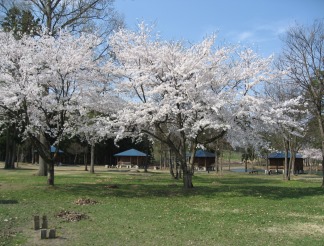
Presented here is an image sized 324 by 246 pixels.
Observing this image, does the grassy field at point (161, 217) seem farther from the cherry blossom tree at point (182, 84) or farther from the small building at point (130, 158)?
the small building at point (130, 158)

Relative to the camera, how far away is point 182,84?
16266 millimetres

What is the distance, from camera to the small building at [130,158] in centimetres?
5447

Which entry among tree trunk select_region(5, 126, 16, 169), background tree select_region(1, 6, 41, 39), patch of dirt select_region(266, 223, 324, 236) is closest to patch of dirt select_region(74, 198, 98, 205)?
patch of dirt select_region(266, 223, 324, 236)

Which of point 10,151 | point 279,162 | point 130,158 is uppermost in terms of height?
point 10,151

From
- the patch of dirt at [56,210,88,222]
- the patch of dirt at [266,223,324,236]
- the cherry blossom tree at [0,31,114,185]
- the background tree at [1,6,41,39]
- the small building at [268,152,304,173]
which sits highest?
the background tree at [1,6,41,39]

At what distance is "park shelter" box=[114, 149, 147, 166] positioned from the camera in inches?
2151

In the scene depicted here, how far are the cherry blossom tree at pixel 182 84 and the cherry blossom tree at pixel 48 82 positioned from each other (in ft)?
5.28

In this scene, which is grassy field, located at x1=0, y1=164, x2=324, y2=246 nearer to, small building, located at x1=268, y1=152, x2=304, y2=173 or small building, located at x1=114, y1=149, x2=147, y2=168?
small building, located at x1=114, y1=149, x2=147, y2=168

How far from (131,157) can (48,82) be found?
4157cm

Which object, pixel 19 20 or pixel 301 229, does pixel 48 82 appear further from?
pixel 301 229

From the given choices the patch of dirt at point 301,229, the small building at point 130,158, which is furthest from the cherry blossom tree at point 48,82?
the small building at point 130,158

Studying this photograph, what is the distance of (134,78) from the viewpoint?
1711cm

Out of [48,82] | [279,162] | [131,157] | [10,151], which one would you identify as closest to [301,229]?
[48,82]

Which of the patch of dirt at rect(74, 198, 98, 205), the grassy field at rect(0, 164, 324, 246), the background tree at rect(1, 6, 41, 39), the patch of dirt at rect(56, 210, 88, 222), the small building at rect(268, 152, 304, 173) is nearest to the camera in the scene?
the grassy field at rect(0, 164, 324, 246)
